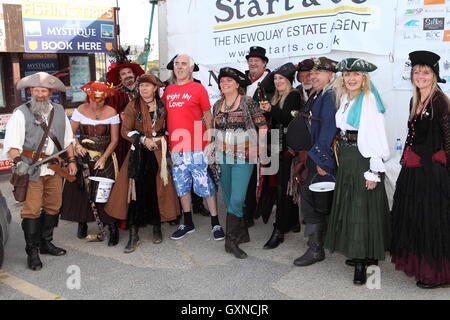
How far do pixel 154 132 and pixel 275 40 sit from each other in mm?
1975

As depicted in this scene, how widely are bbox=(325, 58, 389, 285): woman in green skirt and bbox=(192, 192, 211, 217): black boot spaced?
218 cm

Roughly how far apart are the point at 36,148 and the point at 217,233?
1924mm

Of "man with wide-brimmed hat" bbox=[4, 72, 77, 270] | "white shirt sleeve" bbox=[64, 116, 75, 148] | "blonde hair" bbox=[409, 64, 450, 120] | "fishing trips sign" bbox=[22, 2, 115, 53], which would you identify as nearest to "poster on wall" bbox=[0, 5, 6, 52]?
"fishing trips sign" bbox=[22, 2, 115, 53]

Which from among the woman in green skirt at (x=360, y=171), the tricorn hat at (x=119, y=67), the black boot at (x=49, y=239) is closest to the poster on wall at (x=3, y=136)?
the tricorn hat at (x=119, y=67)

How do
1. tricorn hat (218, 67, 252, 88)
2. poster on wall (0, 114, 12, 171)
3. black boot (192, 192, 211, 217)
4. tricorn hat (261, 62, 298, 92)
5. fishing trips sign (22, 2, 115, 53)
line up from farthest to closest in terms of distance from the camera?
poster on wall (0, 114, 12, 171)
fishing trips sign (22, 2, 115, 53)
black boot (192, 192, 211, 217)
tricorn hat (261, 62, 298, 92)
tricorn hat (218, 67, 252, 88)

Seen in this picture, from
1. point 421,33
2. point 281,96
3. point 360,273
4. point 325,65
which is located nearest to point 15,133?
point 281,96

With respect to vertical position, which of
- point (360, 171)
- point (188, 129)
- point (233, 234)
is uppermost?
point (188, 129)

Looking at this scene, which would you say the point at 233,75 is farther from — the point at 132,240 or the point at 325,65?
the point at 132,240

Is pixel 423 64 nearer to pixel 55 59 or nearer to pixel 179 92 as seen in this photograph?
pixel 179 92

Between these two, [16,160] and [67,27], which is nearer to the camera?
[16,160]

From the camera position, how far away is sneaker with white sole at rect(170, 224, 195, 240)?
464 cm

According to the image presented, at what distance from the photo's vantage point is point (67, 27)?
7.07 metres

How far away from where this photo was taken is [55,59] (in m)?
8.18

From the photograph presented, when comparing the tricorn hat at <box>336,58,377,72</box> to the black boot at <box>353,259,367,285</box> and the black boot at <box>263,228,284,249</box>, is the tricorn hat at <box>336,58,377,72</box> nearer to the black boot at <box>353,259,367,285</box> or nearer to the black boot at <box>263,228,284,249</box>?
the black boot at <box>353,259,367,285</box>
